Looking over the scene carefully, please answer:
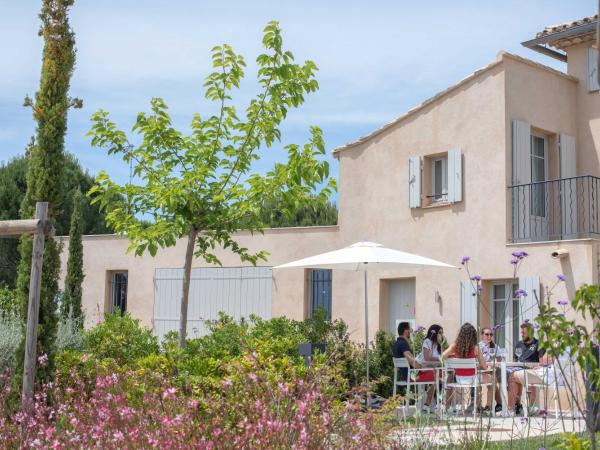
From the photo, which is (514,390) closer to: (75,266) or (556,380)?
(556,380)

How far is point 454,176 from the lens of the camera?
15.0 metres

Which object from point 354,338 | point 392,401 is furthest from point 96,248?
point 392,401

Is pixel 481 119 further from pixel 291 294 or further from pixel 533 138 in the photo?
pixel 291 294

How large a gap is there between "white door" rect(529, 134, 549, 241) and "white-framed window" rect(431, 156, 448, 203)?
4.73 feet

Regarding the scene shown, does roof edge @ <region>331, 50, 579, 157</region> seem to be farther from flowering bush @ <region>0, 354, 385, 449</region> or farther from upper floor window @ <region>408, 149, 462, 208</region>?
flowering bush @ <region>0, 354, 385, 449</region>

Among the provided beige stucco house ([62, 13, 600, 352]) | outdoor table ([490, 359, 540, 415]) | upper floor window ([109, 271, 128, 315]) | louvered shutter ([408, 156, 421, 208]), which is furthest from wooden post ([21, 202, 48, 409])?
upper floor window ([109, 271, 128, 315])

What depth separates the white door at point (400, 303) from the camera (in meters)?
15.7

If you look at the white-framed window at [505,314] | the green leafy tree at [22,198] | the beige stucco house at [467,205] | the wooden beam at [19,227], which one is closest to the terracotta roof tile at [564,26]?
the beige stucco house at [467,205]

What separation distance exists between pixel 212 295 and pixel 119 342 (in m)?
7.91

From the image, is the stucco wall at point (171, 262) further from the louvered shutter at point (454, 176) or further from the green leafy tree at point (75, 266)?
the louvered shutter at point (454, 176)

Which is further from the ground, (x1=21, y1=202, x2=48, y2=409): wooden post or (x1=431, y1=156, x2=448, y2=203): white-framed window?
(x1=431, y1=156, x2=448, y2=203): white-framed window

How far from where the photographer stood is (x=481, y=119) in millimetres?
14867

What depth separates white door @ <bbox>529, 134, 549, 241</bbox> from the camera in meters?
15.0

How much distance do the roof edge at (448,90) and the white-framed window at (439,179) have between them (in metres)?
0.94
